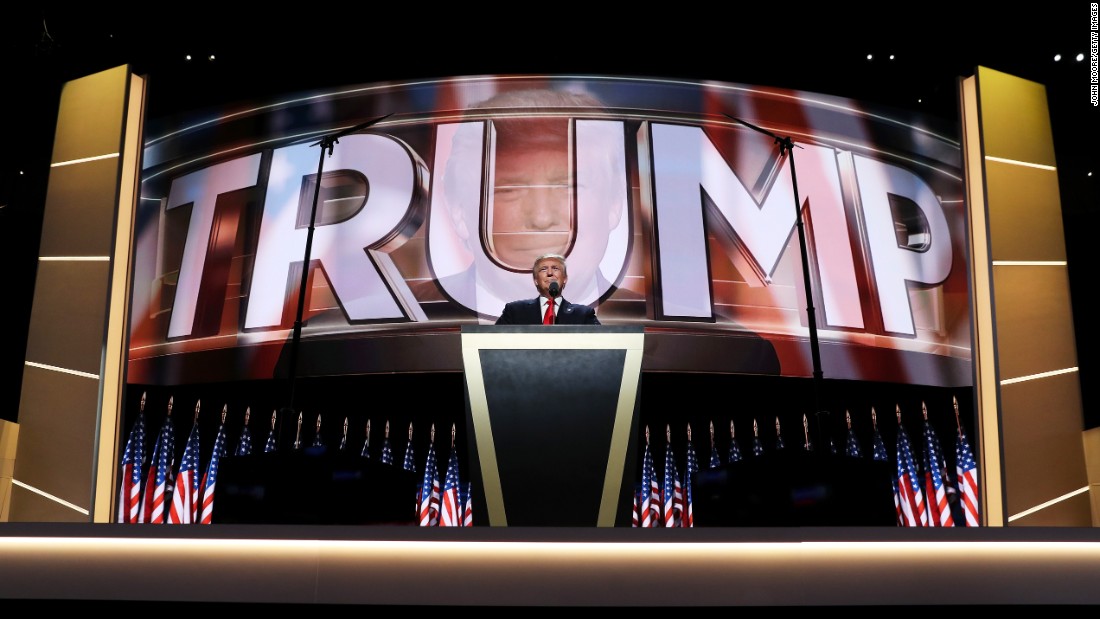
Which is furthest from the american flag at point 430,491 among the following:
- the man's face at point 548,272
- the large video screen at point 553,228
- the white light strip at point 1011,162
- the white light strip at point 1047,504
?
the white light strip at point 1011,162

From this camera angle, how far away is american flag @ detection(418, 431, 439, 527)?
6.79 m

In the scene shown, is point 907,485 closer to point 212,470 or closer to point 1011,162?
point 1011,162

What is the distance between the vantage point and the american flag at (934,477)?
668cm

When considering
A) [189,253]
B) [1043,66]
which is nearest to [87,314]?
[189,253]

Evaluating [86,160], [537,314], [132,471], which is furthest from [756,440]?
[86,160]

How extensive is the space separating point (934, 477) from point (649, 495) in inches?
87.7

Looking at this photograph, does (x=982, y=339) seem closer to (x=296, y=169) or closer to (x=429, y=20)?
(x=429, y=20)

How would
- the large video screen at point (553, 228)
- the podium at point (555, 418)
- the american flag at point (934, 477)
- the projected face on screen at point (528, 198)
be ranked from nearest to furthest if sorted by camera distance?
1. the podium at point (555, 418)
2. the large video screen at point (553, 228)
3. the projected face on screen at point (528, 198)
4. the american flag at point (934, 477)

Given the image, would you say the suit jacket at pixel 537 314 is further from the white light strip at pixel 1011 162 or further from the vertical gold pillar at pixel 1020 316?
the white light strip at pixel 1011 162

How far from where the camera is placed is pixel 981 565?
4.89 ft

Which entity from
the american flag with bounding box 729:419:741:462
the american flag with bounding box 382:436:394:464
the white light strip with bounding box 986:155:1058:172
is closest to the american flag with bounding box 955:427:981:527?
the american flag with bounding box 729:419:741:462

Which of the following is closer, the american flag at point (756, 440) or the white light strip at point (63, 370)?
the white light strip at point (63, 370)

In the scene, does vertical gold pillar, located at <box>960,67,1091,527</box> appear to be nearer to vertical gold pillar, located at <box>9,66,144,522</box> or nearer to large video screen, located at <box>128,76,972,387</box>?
large video screen, located at <box>128,76,972,387</box>

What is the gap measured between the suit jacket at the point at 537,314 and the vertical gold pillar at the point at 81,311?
2779 mm
